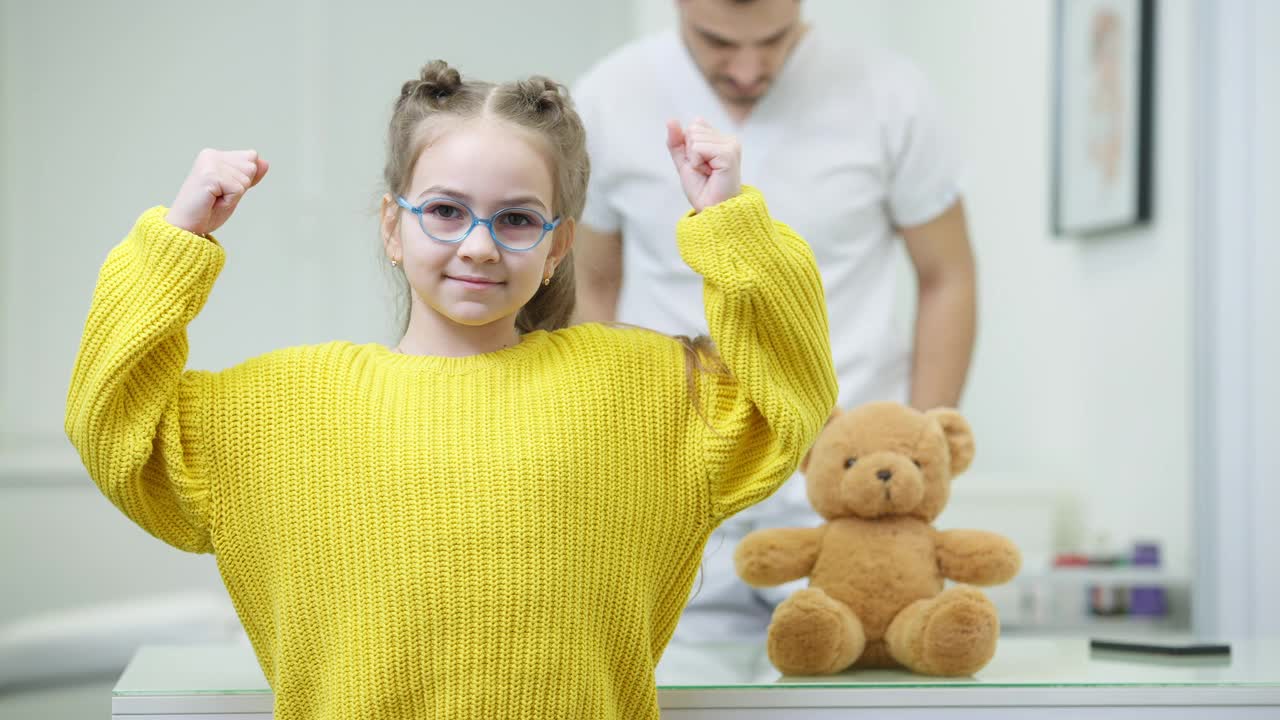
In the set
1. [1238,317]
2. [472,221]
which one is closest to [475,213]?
[472,221]

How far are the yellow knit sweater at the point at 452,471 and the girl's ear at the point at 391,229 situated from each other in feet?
0.18

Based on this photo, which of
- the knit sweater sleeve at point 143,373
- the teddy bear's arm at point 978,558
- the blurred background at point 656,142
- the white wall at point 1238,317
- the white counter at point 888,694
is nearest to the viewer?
the knit sweater sleeve at point 143,373

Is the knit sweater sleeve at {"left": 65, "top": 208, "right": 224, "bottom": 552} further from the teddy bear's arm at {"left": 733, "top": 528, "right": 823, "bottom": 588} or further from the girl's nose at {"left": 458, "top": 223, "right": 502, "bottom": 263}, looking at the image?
the teddy bear's arm at {"left": 733, "top": 528, "right": 823, "bottom": 588}

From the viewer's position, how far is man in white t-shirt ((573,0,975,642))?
1.18 meters

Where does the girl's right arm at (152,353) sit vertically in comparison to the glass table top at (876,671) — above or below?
above

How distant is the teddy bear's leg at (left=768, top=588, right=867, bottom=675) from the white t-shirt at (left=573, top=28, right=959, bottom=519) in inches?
13.8

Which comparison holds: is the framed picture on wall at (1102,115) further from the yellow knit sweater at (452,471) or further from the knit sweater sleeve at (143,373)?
the knit sweater sleeve at (143,373)

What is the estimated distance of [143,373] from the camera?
69 cm

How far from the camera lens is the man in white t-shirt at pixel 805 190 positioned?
1.18m

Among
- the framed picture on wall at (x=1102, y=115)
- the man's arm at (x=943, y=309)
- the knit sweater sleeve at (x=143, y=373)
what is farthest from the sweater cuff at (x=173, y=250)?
the framed picture on wall at (x=1102, y=115)

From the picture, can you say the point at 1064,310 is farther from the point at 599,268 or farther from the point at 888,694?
the point at 888,694

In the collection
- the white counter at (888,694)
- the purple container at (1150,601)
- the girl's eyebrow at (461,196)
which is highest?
the girl's eyebrow at (461,196)

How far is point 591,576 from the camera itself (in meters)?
0.71

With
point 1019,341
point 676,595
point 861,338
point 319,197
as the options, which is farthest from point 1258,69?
point 676,595
